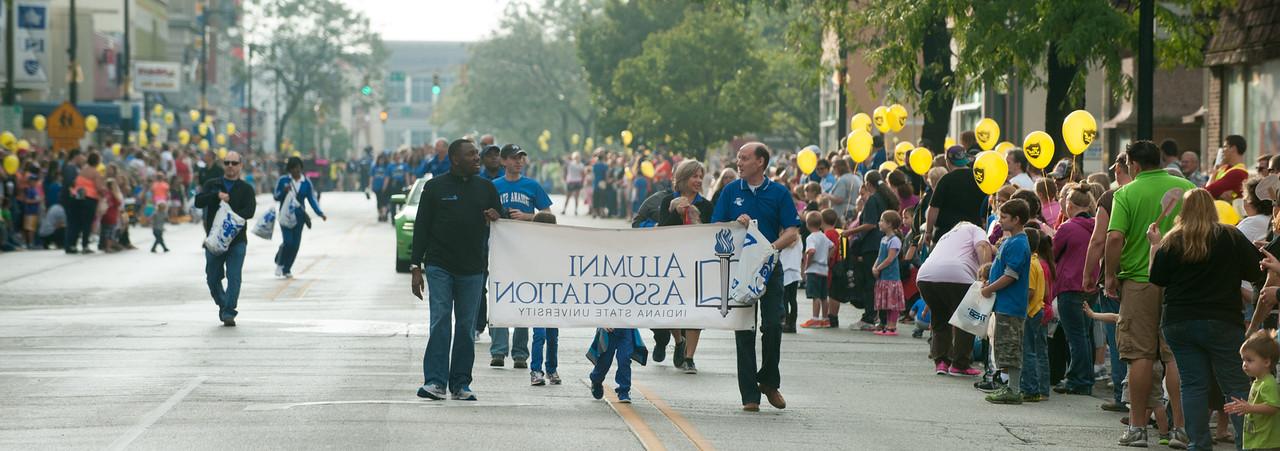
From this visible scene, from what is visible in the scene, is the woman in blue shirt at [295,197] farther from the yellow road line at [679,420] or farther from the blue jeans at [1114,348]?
the blue jeans at [1114,348]

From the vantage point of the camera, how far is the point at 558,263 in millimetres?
12664

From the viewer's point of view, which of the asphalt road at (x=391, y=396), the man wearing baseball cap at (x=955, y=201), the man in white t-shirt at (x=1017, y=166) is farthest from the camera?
the man in white t-shirt at (x=1017, y=166)

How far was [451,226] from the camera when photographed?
40.5 ft

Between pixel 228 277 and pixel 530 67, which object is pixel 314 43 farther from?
pixel 228 277

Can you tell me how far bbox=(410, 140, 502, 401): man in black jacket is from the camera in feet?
40.5

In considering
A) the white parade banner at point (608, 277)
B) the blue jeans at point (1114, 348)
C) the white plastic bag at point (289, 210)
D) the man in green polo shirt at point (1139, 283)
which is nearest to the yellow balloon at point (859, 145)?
the white plastic bag at point (289, 210)

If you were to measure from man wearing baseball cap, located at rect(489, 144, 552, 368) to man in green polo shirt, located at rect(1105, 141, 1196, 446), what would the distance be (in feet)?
16.0

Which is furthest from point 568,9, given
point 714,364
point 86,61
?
point 714,364

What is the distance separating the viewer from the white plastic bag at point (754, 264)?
11906 millimetres

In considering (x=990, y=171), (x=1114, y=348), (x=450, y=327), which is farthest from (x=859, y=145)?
(x=450, y=327)

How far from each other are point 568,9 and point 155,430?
317ft

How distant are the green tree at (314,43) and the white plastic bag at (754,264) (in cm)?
9476

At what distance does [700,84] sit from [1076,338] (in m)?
42.1

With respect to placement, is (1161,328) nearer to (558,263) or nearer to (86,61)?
(558,263)
